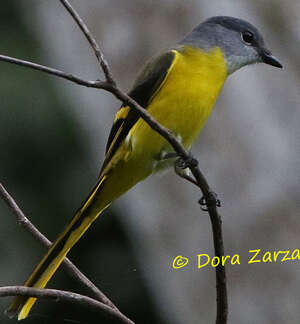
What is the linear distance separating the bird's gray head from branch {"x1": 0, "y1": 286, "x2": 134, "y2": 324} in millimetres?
1357

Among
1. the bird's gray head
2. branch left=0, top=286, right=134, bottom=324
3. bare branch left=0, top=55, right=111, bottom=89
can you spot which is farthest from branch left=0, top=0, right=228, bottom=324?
the bird's gray head

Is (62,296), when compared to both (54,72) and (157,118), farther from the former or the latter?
(157,118)

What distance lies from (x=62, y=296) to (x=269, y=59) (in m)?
1.57

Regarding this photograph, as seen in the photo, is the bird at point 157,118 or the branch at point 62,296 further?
the bird at point 157,118

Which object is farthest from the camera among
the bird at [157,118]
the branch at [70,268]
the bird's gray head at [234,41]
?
the bird's gray head at [234,41]

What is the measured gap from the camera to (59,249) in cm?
221

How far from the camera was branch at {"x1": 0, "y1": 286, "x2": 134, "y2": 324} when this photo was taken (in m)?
1.58

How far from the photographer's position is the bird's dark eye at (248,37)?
3.00 metres

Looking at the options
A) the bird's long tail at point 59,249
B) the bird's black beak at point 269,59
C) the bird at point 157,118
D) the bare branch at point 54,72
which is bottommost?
the bird's long tail at point 59,249

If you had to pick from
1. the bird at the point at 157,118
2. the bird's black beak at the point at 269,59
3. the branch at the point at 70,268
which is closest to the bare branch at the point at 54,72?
the branch at the point at 70,268

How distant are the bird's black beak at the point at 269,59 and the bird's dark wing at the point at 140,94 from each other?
41cm

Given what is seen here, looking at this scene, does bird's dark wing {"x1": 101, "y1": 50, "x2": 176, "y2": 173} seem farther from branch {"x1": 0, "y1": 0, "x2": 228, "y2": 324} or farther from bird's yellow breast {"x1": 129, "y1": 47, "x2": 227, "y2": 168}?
branch {"x1": 0, "y1": 0, "x2": 228, "y2": 324}

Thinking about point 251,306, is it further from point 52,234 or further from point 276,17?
point 52,234

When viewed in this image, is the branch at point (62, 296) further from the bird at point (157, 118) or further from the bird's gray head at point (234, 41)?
the bird's gray head at point (234, 41)
